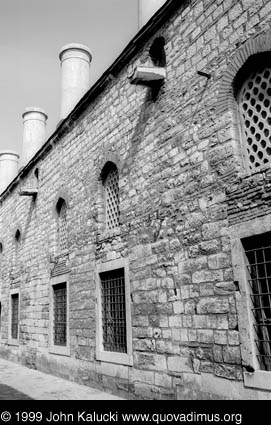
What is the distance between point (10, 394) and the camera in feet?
20.6

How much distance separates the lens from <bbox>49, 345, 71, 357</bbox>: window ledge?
7273mm

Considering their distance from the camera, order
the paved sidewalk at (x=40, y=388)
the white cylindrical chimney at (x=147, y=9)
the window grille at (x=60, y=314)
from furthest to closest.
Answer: the window grille at (x=60, y=314) → the white cylindrical chimney at (x=147, y=9) → the paved sidewalk at (x=40, y=388)

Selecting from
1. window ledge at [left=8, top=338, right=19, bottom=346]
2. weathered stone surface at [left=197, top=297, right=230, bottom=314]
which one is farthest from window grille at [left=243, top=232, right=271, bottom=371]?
window ledge at [left=8, top=338, right=19, bottom=346]

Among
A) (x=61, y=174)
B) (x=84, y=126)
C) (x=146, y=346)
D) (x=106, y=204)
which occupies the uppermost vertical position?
(x=84, y=126)

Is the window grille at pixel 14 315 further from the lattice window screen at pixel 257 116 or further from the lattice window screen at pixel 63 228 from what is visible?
the lattice window screen at pixel 257 116

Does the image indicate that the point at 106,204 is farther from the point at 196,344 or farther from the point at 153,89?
the point at 196,344

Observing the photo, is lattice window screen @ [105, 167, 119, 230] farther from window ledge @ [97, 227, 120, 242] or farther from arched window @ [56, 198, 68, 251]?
arched window @ [56, 198, 68, 251]

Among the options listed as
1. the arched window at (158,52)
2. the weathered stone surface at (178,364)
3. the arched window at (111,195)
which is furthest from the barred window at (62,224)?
the weathered stone surface at (178,364)

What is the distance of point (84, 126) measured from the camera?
7.52 meters

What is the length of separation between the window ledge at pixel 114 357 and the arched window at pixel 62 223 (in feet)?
8.63

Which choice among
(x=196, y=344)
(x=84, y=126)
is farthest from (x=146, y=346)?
(x=84, y=126)

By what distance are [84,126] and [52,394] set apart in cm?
459

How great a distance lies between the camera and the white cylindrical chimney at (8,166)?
14484mm

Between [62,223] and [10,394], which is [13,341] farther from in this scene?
[10,394]
